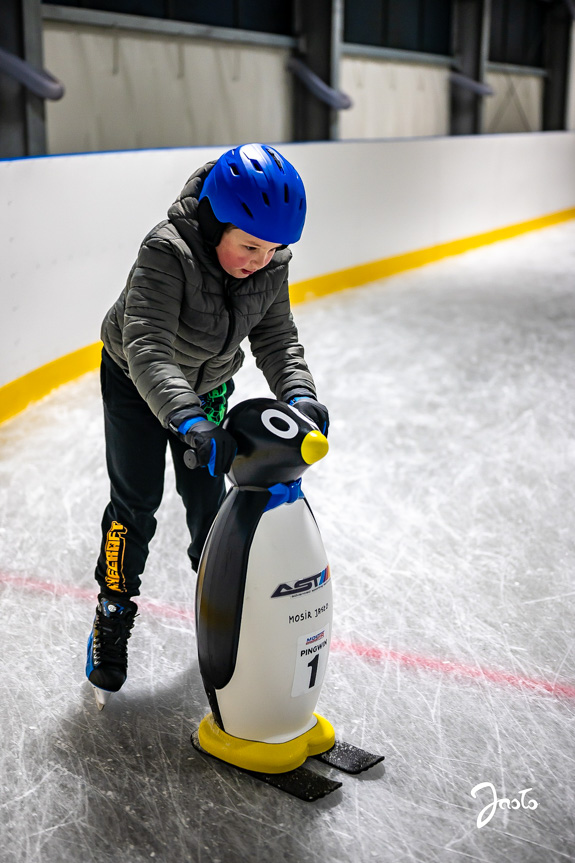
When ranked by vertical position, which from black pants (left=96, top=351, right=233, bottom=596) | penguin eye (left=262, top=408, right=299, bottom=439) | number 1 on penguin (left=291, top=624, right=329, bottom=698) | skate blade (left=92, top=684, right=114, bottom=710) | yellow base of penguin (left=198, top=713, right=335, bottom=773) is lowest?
skate blade (left=92, top=684, right=114, bottom=710)

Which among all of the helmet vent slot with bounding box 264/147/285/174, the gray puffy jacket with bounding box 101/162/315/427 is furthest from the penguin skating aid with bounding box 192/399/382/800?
the helmet vent slot with bounding box 264/147/285/174

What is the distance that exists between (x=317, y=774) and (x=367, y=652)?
54cm

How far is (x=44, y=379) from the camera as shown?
431cm

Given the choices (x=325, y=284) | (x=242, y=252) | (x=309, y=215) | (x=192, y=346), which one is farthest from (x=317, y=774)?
(x=325, y=284)

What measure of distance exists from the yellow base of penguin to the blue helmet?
94 cm

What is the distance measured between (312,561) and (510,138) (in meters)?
9.11

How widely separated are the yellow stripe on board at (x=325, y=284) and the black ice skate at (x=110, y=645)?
2083 mm

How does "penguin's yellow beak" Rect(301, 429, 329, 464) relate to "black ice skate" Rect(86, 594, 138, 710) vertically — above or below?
above

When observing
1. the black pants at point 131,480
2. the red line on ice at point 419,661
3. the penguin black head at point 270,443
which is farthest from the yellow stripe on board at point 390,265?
the penguin black head at point 270,443

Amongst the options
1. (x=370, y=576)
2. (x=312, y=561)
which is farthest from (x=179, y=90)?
(x=312, y=561)

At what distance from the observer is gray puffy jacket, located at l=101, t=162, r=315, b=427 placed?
169 centimetres

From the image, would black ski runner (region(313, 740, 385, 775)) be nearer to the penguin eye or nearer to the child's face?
the penguin eye

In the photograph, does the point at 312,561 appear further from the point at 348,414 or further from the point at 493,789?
the point at 348,414

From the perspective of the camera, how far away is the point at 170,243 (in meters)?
1.73
